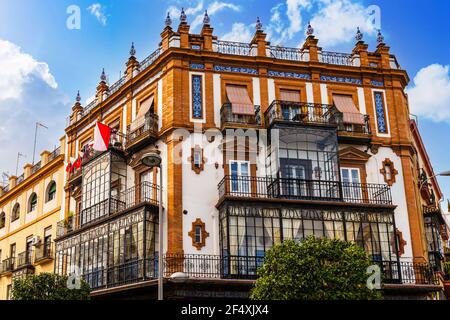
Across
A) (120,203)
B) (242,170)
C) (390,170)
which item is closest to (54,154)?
(120,203)

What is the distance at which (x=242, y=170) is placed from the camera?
25.1m

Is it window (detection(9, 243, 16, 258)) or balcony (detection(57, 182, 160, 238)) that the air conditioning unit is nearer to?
window (detection(9, 243, 16, 258))

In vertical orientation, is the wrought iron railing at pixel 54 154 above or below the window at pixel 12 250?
above

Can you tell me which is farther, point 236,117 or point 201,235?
point 236,117

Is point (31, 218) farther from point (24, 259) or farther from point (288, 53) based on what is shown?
point (288, 53)

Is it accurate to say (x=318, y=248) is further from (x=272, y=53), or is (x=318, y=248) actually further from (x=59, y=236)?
(x=59, y=236)

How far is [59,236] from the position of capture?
28.9 m

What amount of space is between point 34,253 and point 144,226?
12840mm

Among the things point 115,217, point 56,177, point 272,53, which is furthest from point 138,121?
point 56,177

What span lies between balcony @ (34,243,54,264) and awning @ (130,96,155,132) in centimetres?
921

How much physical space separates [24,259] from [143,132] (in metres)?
13.4

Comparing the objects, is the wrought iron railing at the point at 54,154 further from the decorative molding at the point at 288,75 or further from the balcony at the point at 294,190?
the decorative molding at the point at 288,75

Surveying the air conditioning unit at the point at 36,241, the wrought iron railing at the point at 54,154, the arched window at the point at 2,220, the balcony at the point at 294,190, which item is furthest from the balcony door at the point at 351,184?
the arched window at the point at 2,220

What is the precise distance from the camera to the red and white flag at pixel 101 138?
2698 centimetres
